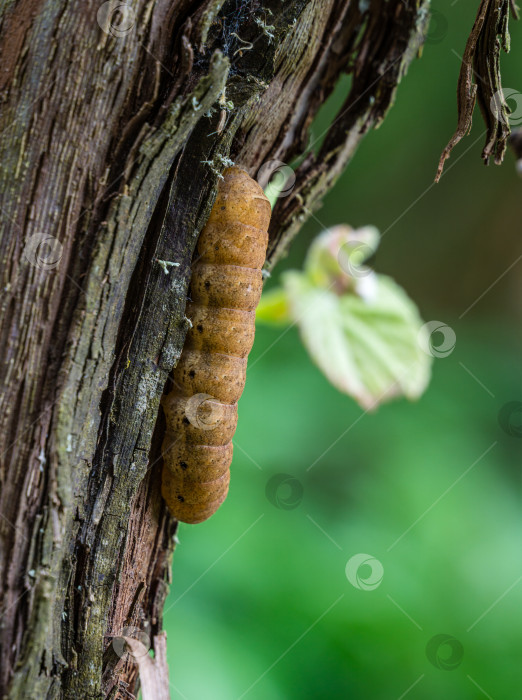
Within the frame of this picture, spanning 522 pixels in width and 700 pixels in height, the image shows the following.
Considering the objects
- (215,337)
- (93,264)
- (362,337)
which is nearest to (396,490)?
(362,337)

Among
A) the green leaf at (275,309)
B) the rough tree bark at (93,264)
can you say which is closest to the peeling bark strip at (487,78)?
the rough tree bark at (93,264)

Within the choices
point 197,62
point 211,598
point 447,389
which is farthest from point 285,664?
point 197,62

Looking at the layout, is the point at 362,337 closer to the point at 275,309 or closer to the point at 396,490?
the point at 275,309

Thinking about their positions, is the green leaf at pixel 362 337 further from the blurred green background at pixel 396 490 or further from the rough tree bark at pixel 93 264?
the rough tree bark at pixel 93 264

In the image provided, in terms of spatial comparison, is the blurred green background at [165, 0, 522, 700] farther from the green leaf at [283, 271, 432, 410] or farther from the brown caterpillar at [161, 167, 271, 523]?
the brown caterpillar at [161, 167, 271, 523]

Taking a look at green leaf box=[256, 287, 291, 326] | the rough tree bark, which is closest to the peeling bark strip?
the rough tree bark

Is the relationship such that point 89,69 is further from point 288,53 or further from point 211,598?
point 211,598
